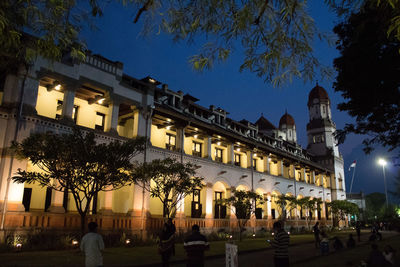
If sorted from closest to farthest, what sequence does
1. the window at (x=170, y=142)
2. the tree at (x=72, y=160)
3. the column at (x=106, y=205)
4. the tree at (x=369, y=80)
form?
the tree at (x=369, y=80) → the tree at (x=72, y=160) → the column at (x=106, y=205) → the window at (x=170, y=142)

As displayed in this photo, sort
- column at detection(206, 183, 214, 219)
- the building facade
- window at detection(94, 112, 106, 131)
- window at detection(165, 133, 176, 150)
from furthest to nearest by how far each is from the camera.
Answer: column at detection(206, 183, 214, 219)
window at detection(165, 133, 176, 150)
window at detection(94, 112, 106, 131)
the building facade

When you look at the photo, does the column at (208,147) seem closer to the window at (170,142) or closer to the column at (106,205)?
the window at (170,142)

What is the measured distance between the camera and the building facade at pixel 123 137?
17.7 m

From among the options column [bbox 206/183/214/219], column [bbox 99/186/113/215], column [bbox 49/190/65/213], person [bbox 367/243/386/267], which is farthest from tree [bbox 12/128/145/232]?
column [bbox 206/183/214/219]

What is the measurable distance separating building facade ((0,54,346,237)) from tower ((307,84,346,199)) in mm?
21613

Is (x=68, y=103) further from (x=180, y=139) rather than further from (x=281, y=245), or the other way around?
(x=281, y=245)

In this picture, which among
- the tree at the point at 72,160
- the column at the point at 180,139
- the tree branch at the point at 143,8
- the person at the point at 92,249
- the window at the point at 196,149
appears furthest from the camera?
the window at the point at 196,149

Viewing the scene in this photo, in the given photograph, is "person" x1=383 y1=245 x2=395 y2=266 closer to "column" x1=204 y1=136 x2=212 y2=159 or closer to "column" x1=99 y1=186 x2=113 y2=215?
"column" x1=99 y1=186 x2=113 y2=215

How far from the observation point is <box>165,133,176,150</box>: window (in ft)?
94.9

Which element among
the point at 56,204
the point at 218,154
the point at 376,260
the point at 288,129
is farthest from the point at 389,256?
the point at 288,129

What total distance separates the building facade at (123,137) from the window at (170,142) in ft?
0.34

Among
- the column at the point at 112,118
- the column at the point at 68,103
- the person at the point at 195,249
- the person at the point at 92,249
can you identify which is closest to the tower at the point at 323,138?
the column at the point at 112,118

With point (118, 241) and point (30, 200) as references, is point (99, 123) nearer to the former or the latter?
point (30, 200)

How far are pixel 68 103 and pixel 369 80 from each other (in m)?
17.8
